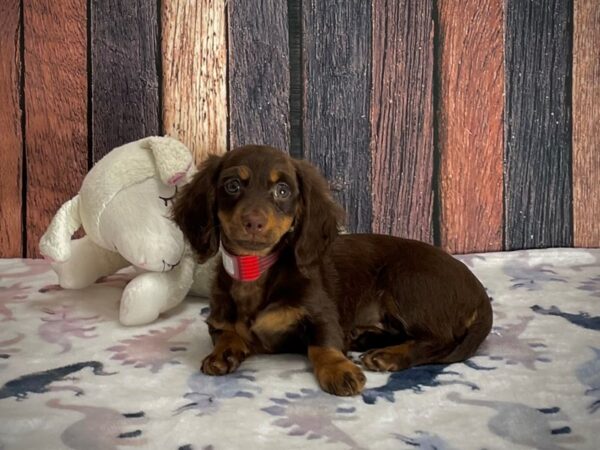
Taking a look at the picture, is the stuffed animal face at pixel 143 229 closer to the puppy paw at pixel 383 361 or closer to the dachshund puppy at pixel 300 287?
the dachshund puppy at pixel 300 287

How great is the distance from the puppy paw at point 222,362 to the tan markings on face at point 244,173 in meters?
0.40

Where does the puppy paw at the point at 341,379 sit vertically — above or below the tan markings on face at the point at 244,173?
below

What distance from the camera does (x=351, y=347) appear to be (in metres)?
1.76

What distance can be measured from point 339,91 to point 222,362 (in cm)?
130

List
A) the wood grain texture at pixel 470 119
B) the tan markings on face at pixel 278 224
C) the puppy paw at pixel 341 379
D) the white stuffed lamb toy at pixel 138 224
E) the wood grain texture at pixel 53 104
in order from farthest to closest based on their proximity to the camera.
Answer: the wood grain texture at pixel 470 119 < the wood grain texture at pixel 53 104 < the white stuffed lamb toy at pixel 138 224 < the tan markings on face at pixel 278 224 < the puppy paw at pixel 341 379

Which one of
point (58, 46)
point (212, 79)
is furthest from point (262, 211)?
point (58, 46)

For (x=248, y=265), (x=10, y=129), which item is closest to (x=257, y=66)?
(x=10, y=129)

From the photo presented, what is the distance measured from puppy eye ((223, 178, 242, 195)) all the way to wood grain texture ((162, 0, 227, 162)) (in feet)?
3.02

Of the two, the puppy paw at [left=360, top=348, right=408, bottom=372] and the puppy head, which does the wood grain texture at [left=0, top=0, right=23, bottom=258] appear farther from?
the puppy paw at [left=360, top=348, right=408, bottom=372]

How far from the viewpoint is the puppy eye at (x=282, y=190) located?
1591 mm

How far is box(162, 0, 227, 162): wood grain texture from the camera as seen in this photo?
7.98 feet

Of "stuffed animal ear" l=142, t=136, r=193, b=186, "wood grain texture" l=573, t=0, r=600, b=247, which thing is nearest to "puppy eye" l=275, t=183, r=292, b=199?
"stuffed animal ear" l=142, t=136, r=193, b=186

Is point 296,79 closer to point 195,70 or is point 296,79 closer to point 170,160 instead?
point 195,70

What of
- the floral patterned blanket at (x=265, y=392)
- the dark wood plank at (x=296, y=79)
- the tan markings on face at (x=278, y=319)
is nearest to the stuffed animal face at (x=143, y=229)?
the floral patterned blanket at (x=265, y=392)
